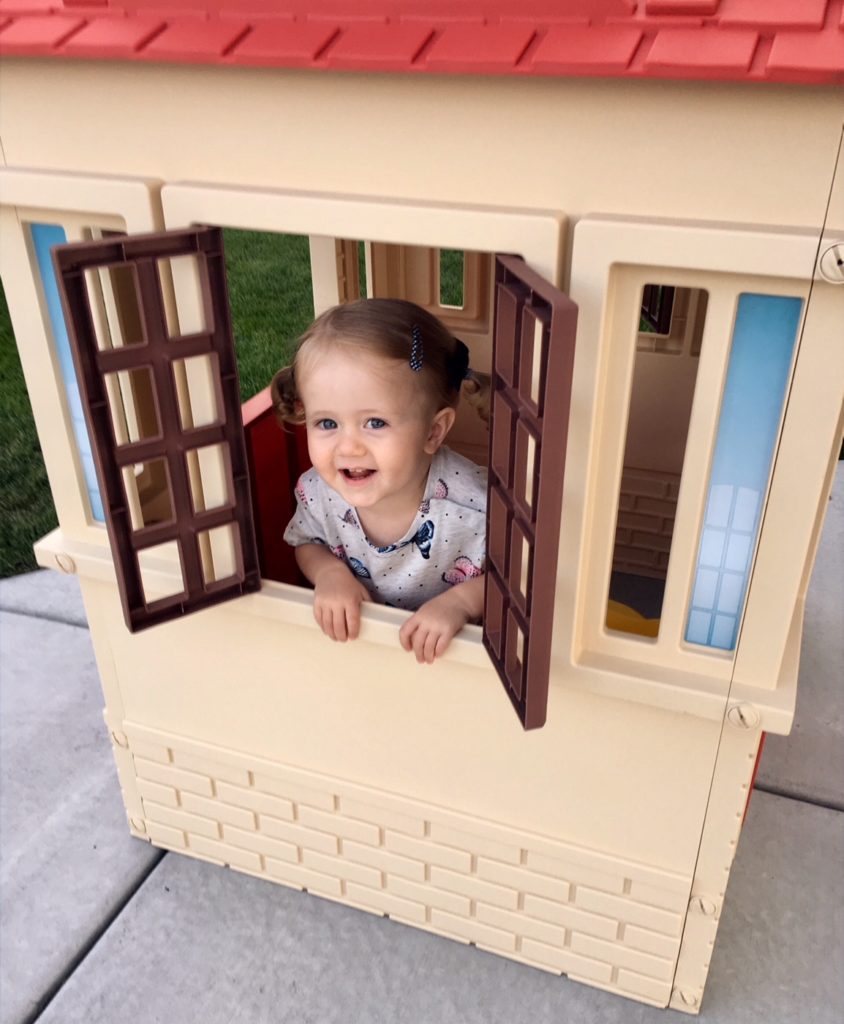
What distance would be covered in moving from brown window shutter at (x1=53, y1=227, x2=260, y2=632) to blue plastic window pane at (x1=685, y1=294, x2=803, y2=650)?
539 mm

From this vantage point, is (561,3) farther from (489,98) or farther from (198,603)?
(198,603)

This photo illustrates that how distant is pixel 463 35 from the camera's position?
0.86 m

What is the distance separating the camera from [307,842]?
4.88 ft

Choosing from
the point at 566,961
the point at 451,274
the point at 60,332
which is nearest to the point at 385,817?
the point at 566,961

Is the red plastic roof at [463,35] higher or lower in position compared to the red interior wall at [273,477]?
higher

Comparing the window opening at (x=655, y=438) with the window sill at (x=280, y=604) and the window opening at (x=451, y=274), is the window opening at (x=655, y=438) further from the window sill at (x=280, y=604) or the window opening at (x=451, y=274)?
the window opening at (x=451, y=274)

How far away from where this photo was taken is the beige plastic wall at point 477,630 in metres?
0.85

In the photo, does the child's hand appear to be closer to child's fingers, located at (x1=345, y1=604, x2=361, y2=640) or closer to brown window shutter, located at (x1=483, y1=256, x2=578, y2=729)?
child's fingers, located at (x1=345, y1=604, x2=361, y2=640)

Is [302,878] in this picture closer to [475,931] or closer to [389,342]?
[475,931]

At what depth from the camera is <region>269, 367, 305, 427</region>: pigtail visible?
1.39 m

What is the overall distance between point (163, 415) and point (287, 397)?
36 centimetres

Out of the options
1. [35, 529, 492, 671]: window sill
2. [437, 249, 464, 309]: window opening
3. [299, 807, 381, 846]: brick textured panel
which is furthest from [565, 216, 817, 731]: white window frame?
[437, 249, 464, 309]: window opening

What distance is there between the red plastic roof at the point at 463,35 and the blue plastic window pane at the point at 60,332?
0.22m

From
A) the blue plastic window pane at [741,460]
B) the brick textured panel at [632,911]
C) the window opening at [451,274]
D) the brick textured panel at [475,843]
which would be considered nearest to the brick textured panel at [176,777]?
the brick textured panel at [475,843]
